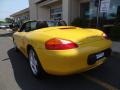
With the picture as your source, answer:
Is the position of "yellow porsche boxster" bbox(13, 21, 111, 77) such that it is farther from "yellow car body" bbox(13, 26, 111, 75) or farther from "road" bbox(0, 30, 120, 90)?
"road" bbox(0, 30, 120, 90)

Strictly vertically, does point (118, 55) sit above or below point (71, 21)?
below

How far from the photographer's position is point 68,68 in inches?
163

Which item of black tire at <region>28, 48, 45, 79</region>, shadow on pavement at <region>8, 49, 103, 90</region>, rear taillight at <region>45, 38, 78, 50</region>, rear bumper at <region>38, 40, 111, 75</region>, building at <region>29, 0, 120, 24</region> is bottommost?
shadow on pavement at <region>8, 49, 103, 90</region>

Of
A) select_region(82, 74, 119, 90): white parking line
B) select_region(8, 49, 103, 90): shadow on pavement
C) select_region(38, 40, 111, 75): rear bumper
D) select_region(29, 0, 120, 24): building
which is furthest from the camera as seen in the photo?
select_region(29, 0, 120, 24): building

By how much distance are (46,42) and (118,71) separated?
2.11 meters

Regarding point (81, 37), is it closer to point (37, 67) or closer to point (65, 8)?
point (37, 67)

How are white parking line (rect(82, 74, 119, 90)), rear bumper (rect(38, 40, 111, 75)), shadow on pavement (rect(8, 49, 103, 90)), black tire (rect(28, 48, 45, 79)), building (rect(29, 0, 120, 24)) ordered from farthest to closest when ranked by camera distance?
building (rect(29, 0, 120, 24)), black tire (rect(28, 48, 45, 79)), shadow on pavement (rect(8, 49, 103, 90)), white parking line (rect(82, 74, 119, 90)), rear bumper (rect(38, 40, 111, 75))

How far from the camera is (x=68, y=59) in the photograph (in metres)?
4.09

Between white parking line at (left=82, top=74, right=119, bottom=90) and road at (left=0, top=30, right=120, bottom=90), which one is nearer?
white parking line at (left=82, top=74, right=119, bottom=90)

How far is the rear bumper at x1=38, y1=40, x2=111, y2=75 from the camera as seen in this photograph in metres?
4.12

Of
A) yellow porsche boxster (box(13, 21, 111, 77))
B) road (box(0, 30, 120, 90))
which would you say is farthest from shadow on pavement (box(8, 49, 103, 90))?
yellow porsche boxster (box(13, 21, 111, 77))

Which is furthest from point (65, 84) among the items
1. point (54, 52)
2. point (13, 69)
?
point (13, 69)

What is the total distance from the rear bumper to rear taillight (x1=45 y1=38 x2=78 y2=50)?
0.07m

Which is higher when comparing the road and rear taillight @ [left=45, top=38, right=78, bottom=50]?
rear taillight @ [left=45, top=38, right=78, bottom=50]
